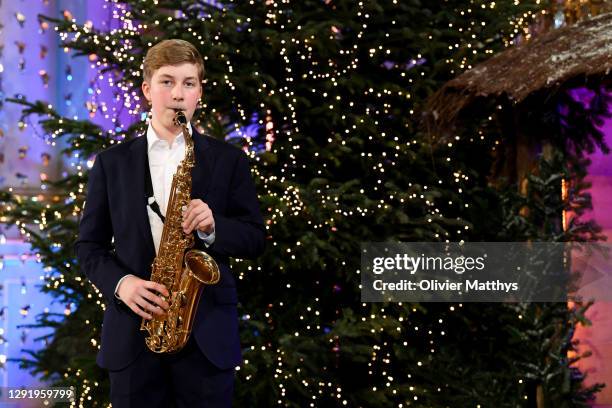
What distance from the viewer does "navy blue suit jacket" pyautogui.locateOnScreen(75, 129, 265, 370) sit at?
122 inches

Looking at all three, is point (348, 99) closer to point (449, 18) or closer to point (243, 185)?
point (449, 18)

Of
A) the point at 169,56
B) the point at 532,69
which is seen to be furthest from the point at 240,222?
the point at 532,69

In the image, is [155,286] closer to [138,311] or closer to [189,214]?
[138,311]

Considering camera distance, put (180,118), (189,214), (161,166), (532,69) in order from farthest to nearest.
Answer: (532,69) < (161,166) < (180,118) < (189,214)

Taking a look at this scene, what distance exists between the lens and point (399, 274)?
6496mm

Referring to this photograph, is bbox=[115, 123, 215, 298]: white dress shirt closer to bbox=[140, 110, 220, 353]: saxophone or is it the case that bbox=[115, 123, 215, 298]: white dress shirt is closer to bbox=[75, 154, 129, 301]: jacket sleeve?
bbox=[140, 110, 220, 353]: saxophone

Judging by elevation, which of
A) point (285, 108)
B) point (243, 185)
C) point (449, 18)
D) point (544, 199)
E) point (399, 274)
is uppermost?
point (449, 18)

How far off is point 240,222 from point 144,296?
42 centimetres

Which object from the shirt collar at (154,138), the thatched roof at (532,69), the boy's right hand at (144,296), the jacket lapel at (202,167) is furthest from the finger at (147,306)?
the thatched roof at (532,69)

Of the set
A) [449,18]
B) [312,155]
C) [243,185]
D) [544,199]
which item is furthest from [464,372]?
[243,185]

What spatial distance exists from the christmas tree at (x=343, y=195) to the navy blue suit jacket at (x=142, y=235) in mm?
2737

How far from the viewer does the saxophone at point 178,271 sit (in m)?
3.03

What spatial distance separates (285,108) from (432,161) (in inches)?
43.5

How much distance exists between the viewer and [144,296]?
2.98m
